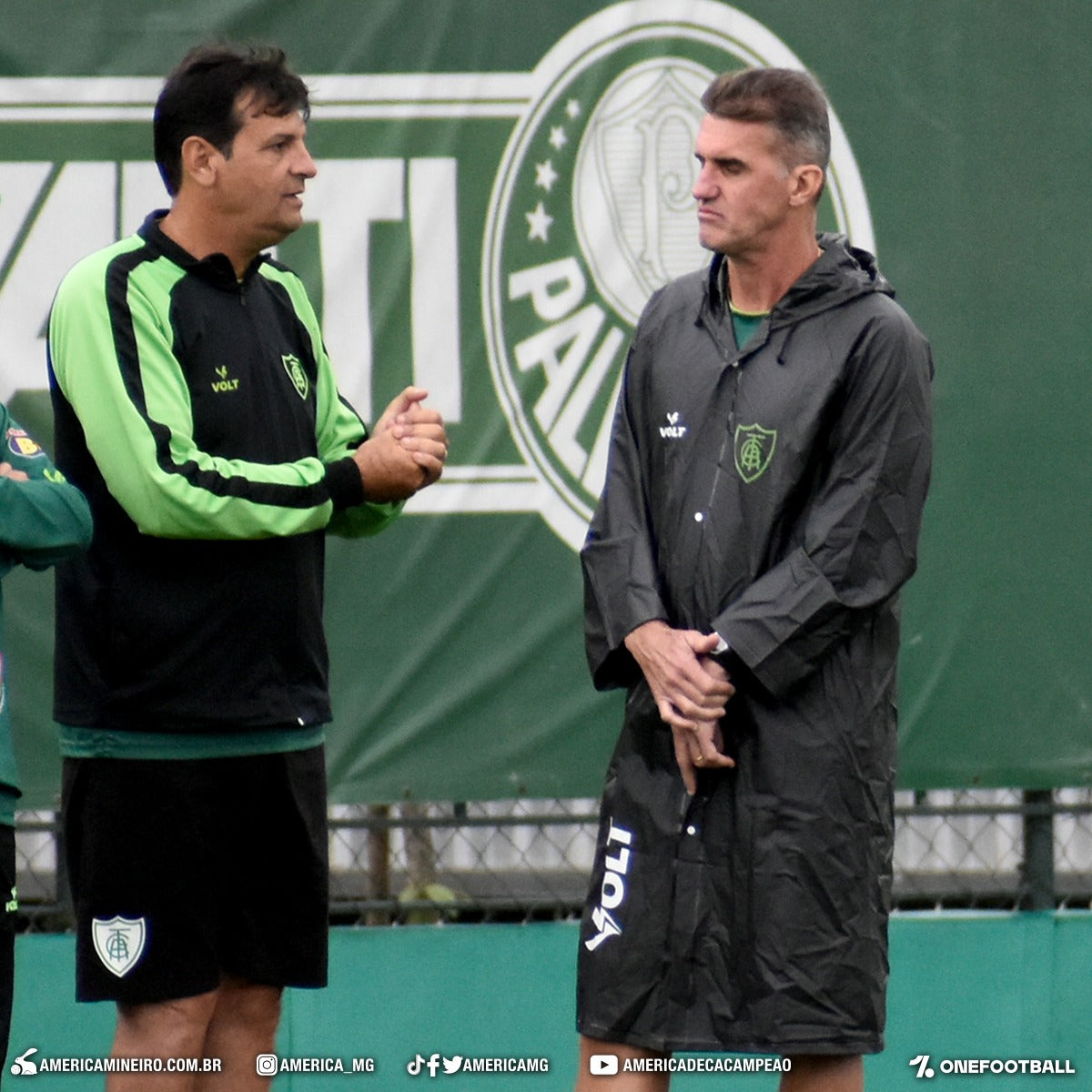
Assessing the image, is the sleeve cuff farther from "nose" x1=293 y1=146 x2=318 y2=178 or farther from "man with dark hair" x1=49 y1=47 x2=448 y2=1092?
"nose" x1=293 y1=146 x2=318 y2=178

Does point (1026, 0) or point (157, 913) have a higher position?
point (1026, 0)

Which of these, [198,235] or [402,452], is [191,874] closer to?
[402,452]

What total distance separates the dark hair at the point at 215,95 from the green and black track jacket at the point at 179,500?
16 cm

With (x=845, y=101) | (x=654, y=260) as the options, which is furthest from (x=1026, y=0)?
(x=654, y=260)

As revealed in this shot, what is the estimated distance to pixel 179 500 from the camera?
2.82 m

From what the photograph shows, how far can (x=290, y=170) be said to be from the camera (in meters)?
3.06

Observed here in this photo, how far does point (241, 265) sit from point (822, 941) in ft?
4.96

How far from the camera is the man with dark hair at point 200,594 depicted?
2.89 metres

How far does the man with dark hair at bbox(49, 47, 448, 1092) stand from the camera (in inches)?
114

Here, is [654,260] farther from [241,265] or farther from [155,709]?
[155,709]

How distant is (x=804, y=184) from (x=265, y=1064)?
5.82 feet

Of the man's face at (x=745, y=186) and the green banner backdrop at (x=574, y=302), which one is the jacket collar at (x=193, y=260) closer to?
the man's face at (x=745, y=186)

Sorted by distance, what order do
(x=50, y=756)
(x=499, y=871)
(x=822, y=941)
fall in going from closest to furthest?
(x=822, y=941) < (x=50, y=756) < (x=499, y=871)

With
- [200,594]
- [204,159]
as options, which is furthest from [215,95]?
[200,594]
